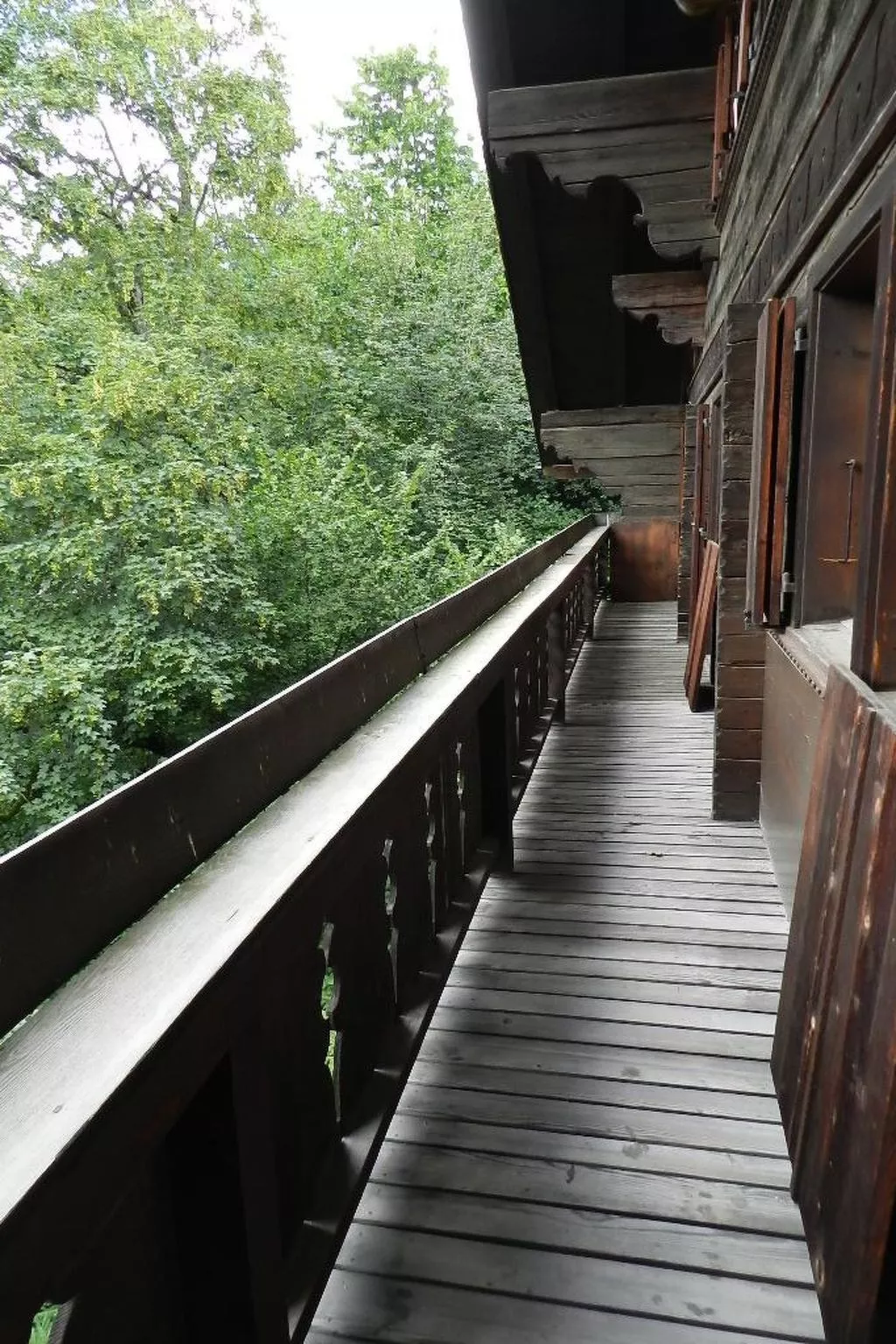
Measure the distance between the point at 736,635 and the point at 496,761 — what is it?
124cm

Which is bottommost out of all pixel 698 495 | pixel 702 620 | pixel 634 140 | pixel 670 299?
pixel 702 620

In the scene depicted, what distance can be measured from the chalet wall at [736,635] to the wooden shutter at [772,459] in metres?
0.51

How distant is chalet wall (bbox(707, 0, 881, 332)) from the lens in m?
1.69

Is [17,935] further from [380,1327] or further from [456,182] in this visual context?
[456,182]

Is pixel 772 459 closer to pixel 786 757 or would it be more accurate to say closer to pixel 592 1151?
pixel 786 757

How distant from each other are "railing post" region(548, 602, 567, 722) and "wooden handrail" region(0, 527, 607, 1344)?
260cm

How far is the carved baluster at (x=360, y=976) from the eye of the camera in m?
1.47

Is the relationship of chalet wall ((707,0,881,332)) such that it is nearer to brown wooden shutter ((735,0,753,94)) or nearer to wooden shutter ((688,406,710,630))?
brown wooden shutter ((735,0,753,94))

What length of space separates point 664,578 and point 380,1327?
380 inches

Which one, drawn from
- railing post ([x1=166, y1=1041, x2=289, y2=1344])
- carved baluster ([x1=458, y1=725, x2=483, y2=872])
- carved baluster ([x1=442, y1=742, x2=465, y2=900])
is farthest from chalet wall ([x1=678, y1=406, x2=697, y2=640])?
railing post ([x1=166, y1=1041, x2=289, y2=1344])

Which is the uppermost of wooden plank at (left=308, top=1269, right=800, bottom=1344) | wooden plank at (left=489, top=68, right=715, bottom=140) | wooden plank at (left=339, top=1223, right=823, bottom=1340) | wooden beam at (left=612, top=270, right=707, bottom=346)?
wooden plank at (left=489, top=68, right=715, bottom=140)

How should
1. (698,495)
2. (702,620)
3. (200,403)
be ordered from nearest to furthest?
(702,620), (698,495), (200,403)

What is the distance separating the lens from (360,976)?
1.57 meters

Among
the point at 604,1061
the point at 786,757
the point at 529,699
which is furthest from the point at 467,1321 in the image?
the point at 529,699
